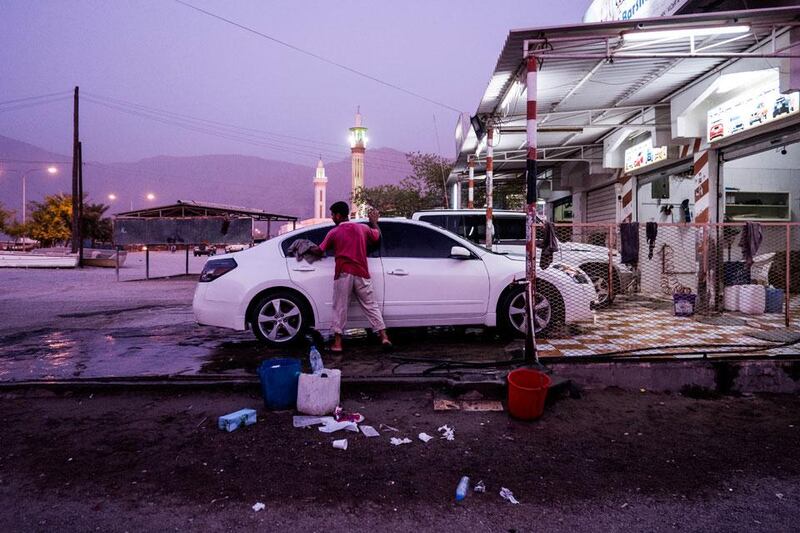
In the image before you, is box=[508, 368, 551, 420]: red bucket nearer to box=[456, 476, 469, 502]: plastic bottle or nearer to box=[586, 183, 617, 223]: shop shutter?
box=[456, 476, 469, 502]: plastic bottle

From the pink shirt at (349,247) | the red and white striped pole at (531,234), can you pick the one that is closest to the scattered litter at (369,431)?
the red and white striped pole at (531,234)

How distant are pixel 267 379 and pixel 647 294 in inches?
375

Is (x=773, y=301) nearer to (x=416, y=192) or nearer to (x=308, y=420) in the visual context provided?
(x=308, y=420)

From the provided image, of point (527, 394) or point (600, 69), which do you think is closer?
point (527, 394)

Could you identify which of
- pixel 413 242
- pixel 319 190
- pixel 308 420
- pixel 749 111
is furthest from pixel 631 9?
pixel 319 190

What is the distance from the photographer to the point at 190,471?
3.23 m

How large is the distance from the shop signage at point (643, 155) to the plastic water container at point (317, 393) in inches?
400

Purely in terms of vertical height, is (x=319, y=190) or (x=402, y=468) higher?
(x=319, y=190)

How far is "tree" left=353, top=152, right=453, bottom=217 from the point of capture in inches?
1382

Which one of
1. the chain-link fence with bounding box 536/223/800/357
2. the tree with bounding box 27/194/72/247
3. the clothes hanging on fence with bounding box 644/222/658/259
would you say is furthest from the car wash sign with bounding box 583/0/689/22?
the tree with bounding box 27/194/72/247

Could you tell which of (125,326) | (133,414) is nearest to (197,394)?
(133,414)

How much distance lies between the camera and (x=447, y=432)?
391 centimetres

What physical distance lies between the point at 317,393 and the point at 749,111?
887 cm

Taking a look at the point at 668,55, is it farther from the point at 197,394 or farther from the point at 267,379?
the point at 197,394
